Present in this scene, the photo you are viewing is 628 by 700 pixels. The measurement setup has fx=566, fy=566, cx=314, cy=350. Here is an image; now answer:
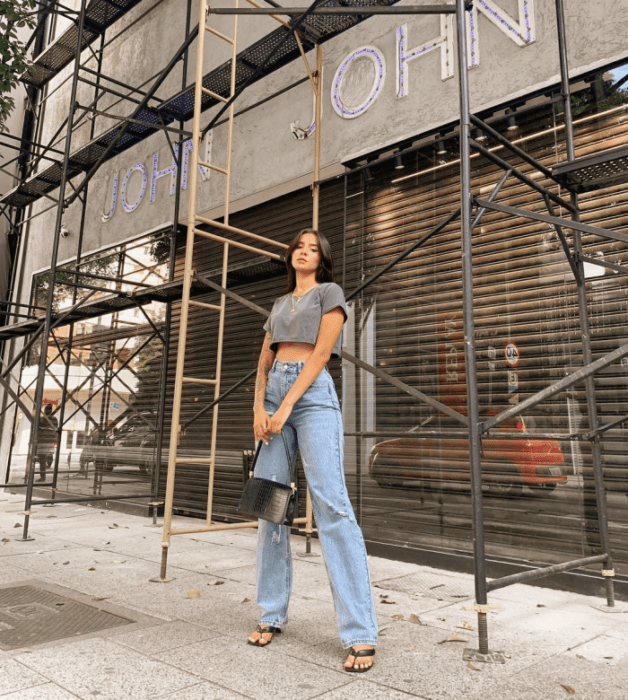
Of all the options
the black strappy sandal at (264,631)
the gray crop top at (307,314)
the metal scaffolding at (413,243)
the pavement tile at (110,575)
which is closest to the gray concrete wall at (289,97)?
the metal scaffolding at (413,243)

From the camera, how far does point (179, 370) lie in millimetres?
4324

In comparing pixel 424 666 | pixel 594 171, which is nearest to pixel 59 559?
pixel 424 666

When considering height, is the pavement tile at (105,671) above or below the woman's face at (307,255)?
below

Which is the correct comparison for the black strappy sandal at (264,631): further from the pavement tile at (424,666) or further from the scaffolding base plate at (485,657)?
the scaffolding base plate at (485,657)

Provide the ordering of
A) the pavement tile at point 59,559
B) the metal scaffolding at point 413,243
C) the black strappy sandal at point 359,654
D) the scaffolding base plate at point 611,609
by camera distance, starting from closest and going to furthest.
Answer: the black strappy sandal at point 359,654 < the metal scaffolding at point 413,243 < the scaffolding base plate at point 611,609 < the pavement tile at point 59,559

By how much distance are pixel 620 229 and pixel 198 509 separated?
226 inches

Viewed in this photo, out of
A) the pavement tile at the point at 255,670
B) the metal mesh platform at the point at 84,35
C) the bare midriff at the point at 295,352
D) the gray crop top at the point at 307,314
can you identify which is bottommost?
the pavement tile at the point at 255,670

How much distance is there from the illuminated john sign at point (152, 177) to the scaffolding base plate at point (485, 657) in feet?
22.1

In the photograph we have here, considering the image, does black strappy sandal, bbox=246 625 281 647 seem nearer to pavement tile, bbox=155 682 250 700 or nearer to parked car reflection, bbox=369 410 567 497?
pavement tile, bbox=155 682 250 700

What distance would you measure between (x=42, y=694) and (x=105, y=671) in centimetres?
30

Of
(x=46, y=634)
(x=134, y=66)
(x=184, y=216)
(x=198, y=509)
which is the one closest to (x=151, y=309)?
(x=184, y=216)

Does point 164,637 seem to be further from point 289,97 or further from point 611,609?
point 289,97

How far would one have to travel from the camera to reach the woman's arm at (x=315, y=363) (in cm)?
279

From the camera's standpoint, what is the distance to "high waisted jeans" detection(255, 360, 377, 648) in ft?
8.61
